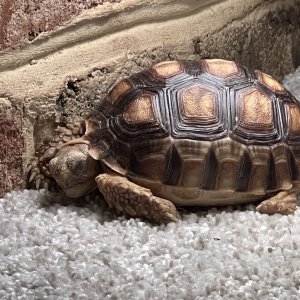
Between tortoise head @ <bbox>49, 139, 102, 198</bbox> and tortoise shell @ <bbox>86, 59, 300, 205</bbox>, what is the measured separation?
1.3 inches

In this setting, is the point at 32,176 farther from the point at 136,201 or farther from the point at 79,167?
the point at 136,201

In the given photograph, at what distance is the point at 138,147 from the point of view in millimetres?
1711

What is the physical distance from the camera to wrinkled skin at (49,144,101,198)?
176 cm

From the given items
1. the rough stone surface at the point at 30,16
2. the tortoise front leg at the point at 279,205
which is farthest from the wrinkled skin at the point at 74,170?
the tortoise front leg at the point at 279,205

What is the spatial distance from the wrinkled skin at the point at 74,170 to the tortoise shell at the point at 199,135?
1.4 inches

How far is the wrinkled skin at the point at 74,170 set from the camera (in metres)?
1.76

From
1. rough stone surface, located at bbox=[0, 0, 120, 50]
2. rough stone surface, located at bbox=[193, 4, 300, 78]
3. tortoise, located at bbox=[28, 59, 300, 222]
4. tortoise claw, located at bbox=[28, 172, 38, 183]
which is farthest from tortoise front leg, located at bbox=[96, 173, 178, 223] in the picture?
rough stone surface, located at bbox=[193, 4, 300, 78]

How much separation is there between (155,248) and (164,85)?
1.47 ft

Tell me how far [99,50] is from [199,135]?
1.42ft

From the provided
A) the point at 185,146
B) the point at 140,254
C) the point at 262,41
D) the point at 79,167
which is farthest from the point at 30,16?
the point at 262,41

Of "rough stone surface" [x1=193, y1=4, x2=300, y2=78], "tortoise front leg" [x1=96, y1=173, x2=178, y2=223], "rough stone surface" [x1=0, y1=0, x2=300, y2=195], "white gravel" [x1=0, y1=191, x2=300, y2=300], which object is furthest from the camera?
"rough stone surface" [x1=193, y1=4, x2=300, y2=78]

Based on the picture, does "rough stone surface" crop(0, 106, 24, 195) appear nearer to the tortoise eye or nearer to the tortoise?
the tortoise

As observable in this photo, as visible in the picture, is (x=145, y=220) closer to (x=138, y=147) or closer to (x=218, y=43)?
(x=138, y=147)

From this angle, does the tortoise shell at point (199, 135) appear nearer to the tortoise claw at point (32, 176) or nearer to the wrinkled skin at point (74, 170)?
the wrinkled skin at point (74, 170)
